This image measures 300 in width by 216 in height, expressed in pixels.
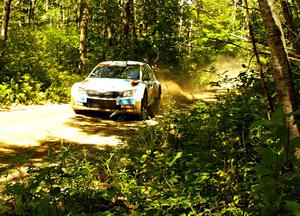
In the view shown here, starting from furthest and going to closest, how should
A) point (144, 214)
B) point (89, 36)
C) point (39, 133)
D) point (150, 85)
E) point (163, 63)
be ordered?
point (163, 63) → point (89, 36) → point (150, 85) → point (39, 133) → point (144, 214)

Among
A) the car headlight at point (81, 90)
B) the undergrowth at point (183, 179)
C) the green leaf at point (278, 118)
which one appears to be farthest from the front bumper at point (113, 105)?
the green leaf at point (278, 118)

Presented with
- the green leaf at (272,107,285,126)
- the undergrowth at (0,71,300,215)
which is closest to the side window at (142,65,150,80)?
the undergrowth at (0,71,300,215)

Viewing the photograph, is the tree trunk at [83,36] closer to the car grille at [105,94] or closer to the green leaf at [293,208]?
the car grille at [105,94]

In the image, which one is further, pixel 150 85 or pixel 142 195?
pixel 150 85

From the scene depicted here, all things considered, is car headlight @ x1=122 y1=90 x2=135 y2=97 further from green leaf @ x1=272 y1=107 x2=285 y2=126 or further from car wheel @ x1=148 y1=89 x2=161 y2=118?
green leaf @ x1=272 y1=107 x2=285 y2=126

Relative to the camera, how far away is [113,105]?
9.67 meters

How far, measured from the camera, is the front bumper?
31.6 ft

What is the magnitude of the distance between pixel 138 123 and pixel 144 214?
21.1 ft

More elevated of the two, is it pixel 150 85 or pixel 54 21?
pixel 54 21

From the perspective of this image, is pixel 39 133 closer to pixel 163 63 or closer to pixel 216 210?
pixel 216 210

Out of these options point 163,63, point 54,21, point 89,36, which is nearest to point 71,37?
point 89,36

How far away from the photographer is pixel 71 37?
19.8m

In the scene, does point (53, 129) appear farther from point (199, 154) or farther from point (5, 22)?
point (5, 22)

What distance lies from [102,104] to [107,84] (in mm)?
594
